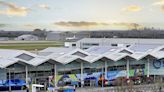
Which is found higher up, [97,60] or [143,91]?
[97,60]

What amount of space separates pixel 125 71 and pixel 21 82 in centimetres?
865

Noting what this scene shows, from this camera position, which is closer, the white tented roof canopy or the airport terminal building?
the airport terminal building

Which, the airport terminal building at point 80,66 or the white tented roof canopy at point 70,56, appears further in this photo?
A: the white tented roof canopy at point 70,56

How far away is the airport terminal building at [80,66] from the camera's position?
A: 2412 cm

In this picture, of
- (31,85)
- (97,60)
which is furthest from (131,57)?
(31,85)

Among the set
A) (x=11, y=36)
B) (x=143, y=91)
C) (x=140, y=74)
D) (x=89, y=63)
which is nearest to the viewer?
(x=143, y=91)

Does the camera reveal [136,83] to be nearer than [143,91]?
No

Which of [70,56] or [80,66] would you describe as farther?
[80,66]

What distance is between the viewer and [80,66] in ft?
87.9

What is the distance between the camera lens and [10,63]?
23172 millimetres

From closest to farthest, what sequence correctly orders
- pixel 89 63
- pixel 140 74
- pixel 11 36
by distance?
pixel 89 63 → pixel 140 74 → pixel 11 36

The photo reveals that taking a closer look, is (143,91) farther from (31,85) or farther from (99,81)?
(31,85)

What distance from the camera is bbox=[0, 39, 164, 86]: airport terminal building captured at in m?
24.1

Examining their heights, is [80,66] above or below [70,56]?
below
